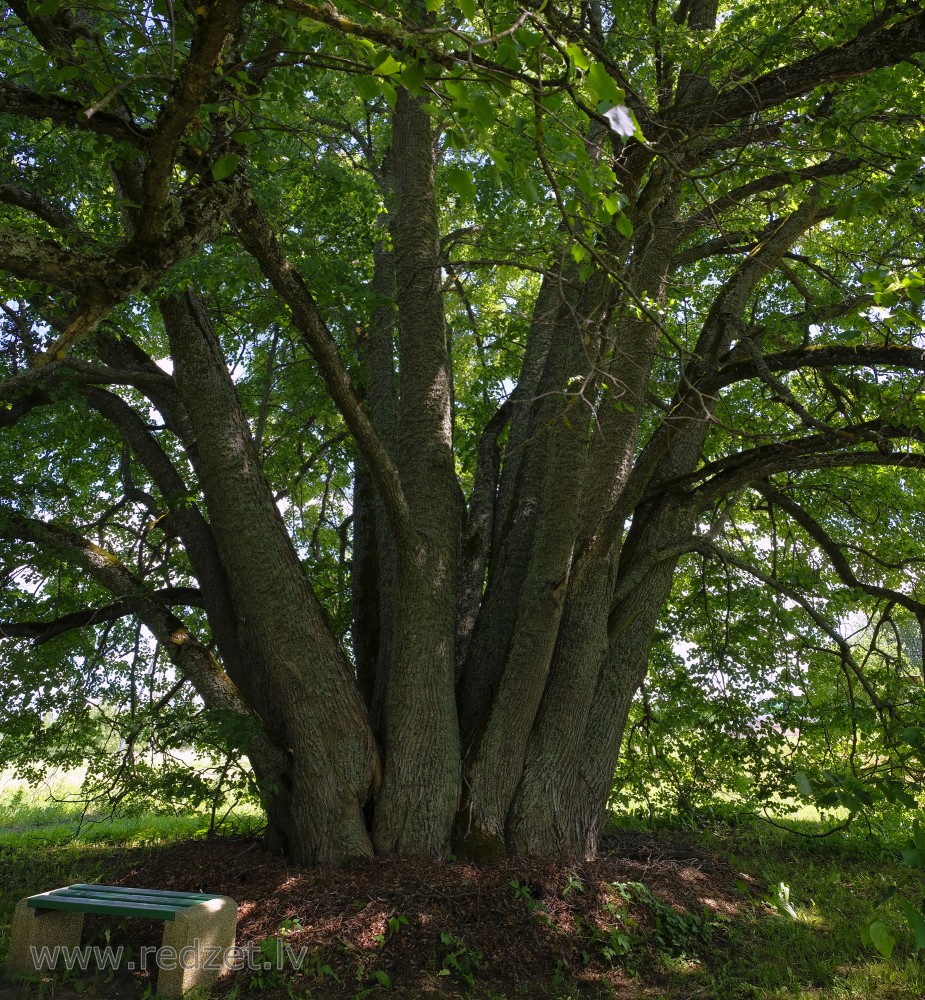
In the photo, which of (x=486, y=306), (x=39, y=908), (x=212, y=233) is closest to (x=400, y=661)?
(x=39, y=908)

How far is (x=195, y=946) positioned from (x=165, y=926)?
200 millimetres

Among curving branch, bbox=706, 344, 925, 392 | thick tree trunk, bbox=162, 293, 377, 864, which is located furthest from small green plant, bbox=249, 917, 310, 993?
curving branch, bbox=706, 344, 925, 392

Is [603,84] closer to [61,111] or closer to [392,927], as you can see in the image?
[61,111]

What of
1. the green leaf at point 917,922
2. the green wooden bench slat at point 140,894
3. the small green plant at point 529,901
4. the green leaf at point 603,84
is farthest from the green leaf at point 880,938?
the green wooden bench slat at point 140,894

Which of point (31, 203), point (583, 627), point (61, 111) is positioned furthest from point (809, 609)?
point (31, 203)

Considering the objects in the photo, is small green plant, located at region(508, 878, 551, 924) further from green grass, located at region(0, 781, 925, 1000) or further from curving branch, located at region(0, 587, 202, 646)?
curving branch, located at region(0, 587, 202, 646)

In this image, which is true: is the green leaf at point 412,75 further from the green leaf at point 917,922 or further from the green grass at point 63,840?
the green grass at point 63,840

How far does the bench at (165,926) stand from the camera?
14.0 ft

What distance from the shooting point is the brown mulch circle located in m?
4.49

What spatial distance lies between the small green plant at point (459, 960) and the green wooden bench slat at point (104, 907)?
1.53 meters

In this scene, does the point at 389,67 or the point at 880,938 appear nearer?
the point at 880,938

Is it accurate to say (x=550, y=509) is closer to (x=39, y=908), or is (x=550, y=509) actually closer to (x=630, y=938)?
(x=630, y=938)

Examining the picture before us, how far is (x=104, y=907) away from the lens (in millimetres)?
4398

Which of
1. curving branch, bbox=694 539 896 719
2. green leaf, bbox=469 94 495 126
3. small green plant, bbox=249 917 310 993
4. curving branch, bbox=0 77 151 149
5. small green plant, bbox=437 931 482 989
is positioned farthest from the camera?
curving branch, bbox=694 539 896 719
